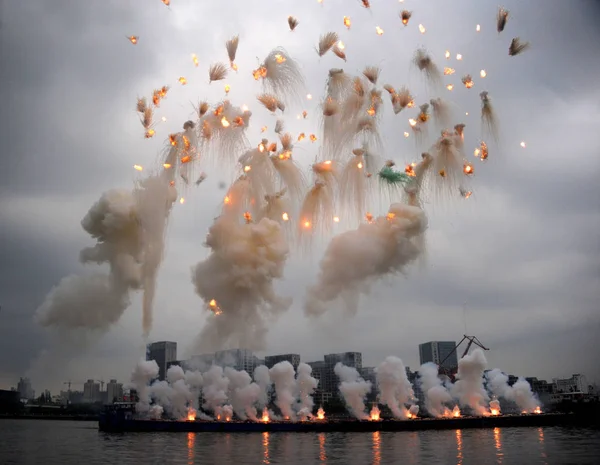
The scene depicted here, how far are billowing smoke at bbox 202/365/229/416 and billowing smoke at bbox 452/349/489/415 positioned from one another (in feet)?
118

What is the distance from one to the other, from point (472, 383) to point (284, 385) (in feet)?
95.4

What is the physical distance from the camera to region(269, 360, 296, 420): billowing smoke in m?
81.2

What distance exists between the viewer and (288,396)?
81688 mm

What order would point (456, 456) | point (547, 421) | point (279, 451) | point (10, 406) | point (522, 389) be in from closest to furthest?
point (456, 456) < point (279, 451) < point (10, 406) < point (547, 421) < point (522, 389)

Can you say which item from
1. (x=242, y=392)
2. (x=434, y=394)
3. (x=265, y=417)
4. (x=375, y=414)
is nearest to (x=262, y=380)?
(x=242, y=392)

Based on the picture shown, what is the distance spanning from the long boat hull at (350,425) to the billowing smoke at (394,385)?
3.65 metres

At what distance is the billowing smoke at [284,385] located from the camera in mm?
81188

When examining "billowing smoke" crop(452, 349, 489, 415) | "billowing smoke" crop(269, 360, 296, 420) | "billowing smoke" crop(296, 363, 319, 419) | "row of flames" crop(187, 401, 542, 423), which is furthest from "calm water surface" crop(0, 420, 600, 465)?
"billowing smoke" crop(452, 349, 489, 415)

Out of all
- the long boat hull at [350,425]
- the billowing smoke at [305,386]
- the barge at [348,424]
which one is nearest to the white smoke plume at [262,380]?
the barge at [348,424]

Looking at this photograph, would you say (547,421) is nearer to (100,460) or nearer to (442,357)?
(442,357)

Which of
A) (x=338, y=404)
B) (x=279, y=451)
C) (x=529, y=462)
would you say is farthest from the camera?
(x=338, y=404)

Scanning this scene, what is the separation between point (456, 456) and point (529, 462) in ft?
18.5

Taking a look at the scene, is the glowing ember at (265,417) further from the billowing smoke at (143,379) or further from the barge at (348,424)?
the billowing smoke at (143,379)

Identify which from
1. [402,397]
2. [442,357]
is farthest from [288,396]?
[442,357]
